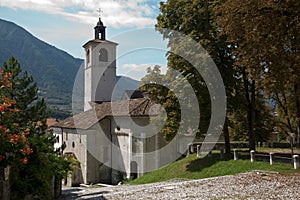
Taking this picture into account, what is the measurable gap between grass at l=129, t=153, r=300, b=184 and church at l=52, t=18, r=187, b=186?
13.9 ft

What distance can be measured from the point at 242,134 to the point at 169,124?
17.7 metres

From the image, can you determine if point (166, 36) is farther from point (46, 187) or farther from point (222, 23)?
point (46, 187)

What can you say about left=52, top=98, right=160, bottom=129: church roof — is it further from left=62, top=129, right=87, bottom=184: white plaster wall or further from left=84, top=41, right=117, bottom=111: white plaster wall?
left=84, top=41, right=117, bottom=111: white plaster wall

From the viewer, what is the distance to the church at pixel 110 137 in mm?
29141

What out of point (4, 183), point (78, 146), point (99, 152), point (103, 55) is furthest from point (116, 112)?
point (4, 183)

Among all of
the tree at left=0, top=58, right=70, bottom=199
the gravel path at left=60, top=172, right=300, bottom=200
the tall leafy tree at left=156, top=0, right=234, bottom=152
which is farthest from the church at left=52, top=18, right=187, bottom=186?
the tree at left=0, top=58, right=70, bottom=199

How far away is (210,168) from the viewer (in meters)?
20.4

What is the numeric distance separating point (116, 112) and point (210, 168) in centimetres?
1392

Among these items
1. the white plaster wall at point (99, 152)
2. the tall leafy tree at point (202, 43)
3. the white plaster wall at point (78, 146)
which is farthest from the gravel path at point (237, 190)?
the white plaster wall at point (78, 146)

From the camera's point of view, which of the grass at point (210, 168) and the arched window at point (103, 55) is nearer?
the grass at point (210, 168)

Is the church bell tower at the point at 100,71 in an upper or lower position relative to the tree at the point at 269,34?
upper

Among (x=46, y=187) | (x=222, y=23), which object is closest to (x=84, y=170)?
(x=46, y=187)

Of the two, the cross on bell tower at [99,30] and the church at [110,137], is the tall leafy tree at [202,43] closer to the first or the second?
the church at [110,137]

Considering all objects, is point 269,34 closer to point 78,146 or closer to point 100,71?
point 78,146
